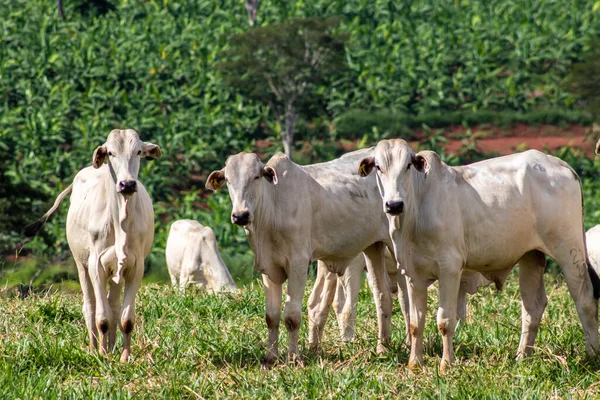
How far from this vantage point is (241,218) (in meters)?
7.22

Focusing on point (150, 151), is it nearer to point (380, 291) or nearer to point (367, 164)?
point (367, 164)

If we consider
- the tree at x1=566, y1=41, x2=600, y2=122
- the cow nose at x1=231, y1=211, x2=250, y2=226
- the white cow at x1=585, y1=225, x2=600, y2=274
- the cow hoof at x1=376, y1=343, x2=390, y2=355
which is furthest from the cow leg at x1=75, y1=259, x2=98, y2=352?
the tree at x1=566, y1=41, x2=600, y2=122

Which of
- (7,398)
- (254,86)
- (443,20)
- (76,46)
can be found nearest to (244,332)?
(7,398)

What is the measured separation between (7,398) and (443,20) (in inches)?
1381

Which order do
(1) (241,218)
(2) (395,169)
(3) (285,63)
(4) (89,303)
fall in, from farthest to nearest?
(3) (285,63)
(4) (89,303)
(1) (241,218)
(2) (395,169)

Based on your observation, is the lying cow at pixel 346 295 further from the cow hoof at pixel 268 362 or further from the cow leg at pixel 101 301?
the cow leg at pixel 101 301

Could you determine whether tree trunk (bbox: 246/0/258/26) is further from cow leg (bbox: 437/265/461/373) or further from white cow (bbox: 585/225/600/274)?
cow leg (bbox: 437/265/461/373)

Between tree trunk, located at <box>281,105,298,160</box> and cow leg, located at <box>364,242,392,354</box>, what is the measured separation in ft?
72.0

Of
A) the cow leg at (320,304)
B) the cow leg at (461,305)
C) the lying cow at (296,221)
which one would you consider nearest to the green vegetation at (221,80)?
the cow leg at (461,305)

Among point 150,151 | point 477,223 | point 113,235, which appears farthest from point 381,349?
point 150,151

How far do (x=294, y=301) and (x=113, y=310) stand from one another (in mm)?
1411

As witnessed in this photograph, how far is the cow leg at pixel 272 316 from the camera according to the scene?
7582 mm

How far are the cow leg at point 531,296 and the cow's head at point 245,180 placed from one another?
77.2 inches

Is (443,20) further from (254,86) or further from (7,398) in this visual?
(7,398)
